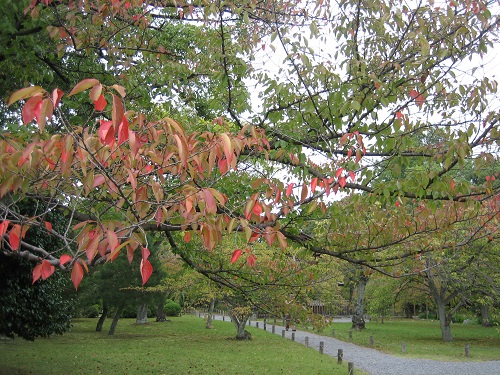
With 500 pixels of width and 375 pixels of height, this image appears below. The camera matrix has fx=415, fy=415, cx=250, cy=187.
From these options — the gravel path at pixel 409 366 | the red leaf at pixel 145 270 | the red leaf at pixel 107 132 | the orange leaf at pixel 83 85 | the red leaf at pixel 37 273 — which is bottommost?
the gravel path at pixel 409 366

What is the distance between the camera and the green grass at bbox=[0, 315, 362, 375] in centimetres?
1236

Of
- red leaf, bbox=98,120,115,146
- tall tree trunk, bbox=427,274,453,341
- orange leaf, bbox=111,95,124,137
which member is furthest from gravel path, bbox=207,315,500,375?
orange leaf, bbox=111,95,124,137

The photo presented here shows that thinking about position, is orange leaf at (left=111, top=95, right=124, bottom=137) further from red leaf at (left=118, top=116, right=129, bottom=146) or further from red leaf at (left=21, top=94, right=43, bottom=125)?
red leaf at (left=21, top=94, right=43, bottom=125)

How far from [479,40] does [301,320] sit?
156 inches

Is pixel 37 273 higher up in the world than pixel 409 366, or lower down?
higher up

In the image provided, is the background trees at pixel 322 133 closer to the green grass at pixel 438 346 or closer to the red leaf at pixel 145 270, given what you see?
the red leaf at pixel 145 270

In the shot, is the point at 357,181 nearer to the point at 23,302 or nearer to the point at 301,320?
the point at 301,320

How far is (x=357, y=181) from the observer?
492 centimetres

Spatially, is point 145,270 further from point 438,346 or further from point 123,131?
point 438,346

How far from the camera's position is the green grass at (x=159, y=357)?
12.4 metres

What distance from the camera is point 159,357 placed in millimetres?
14938

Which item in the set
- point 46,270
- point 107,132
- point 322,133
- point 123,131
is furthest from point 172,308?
point 123,131

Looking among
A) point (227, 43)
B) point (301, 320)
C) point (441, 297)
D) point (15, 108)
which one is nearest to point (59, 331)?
point (15, 108)

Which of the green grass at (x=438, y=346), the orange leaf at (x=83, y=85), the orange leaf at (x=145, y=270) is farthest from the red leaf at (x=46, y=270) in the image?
the green grass at (x=438, y=346)
